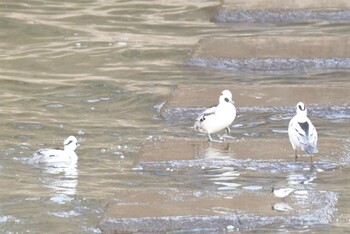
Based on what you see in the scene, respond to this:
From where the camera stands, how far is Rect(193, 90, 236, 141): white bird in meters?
9.92

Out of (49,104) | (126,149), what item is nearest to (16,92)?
(49,104)

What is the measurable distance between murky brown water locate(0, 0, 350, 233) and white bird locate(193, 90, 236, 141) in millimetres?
277

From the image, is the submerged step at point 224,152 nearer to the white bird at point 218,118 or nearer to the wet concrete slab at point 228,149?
the wet concrete slab at point 228,149

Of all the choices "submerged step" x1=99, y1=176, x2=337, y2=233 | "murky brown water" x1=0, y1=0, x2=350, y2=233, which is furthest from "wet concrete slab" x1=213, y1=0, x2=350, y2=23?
"submerged step" x1=99, y1=176, x2=337, y2=233

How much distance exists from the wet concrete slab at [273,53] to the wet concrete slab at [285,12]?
1.23 m

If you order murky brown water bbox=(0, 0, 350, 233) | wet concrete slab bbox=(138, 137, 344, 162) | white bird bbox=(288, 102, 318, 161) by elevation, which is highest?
white bird bbox=(288, 102, 318, 161)

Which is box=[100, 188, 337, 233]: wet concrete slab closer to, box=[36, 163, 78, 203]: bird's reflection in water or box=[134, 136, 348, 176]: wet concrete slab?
box=[36, 163, 78, 203]: bird's reflection in water

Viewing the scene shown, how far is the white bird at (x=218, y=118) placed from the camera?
A: 32.6 feet

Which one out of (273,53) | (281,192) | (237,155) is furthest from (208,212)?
(273,53)

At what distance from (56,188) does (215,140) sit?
178 centimetres

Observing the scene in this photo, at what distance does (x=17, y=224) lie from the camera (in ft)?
25.4

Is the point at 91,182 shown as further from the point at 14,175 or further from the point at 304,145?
the point at 304,145

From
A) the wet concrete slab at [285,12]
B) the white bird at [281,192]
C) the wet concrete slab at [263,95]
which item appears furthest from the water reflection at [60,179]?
the wet concrete slab at [285,12]

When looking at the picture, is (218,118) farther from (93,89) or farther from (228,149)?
(93,89)
